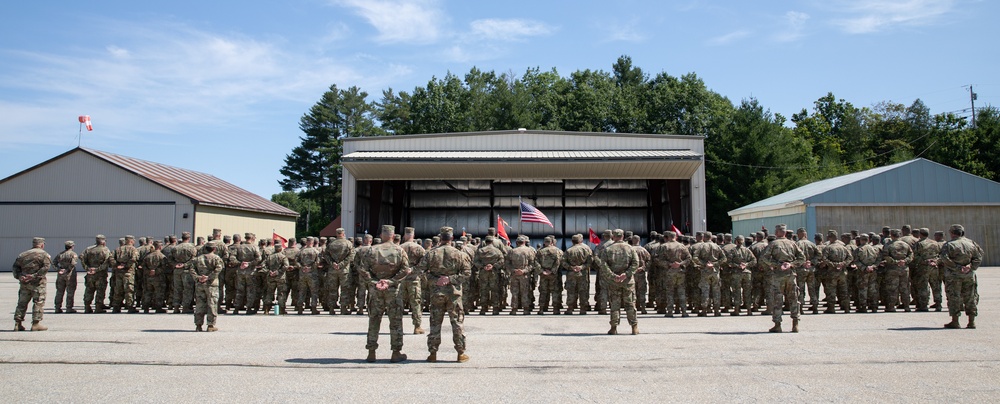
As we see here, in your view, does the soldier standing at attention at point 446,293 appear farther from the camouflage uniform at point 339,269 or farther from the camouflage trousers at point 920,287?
the camouflage trousers at point 920,287

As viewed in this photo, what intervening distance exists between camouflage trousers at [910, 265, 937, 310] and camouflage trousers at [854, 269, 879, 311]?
80cm

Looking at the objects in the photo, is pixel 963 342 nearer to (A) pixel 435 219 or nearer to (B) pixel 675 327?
(B) pixel 675 327

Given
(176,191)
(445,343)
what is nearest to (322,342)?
(445,343)

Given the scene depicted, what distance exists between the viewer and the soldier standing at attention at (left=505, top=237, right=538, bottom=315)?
15.2 m

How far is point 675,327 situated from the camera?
496 inches

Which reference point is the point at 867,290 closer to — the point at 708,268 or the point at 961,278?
the point at 961,278

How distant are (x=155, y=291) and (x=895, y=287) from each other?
655 inches

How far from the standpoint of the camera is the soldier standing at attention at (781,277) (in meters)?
11.6

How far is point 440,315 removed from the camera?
9094 mm

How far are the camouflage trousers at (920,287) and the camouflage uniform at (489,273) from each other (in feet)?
29.4

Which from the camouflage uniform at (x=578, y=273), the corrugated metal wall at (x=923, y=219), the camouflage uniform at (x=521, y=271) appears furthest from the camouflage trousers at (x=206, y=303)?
the corrugated metal wall at (x=923, y=219)

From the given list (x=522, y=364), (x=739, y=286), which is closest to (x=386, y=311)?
(x=522, y=364)

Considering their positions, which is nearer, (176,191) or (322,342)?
(322,342)

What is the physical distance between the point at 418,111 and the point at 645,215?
103ft
